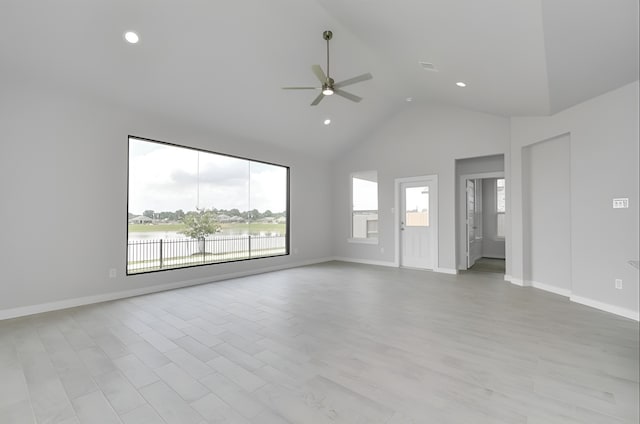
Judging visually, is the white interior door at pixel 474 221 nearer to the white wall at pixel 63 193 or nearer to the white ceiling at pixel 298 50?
the white ceiling at pixel 298 50

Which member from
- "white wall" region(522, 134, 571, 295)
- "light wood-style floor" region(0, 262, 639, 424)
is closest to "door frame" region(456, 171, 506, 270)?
"white wall" region(522, 134, 571, 295)

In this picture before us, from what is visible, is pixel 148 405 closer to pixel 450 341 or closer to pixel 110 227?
pixel 450 341

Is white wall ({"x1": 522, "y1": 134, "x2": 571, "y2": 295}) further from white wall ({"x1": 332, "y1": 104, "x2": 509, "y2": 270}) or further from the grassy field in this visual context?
the grassy field

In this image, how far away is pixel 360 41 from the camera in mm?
4699

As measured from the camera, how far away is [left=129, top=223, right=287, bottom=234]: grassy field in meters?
5.01

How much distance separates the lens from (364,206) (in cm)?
805

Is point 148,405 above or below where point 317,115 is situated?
below

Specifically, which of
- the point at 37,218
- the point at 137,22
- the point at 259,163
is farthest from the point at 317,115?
the point at 37,218

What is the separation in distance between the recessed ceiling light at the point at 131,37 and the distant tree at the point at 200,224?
3.04m

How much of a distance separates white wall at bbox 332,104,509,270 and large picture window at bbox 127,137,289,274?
6.04 feet

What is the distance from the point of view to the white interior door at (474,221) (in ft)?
23.3

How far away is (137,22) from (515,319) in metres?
5.66

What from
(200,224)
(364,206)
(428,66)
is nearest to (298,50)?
(428,66)

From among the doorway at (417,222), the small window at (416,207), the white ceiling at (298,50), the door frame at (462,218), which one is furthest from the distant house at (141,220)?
the door frame at (462,218)
